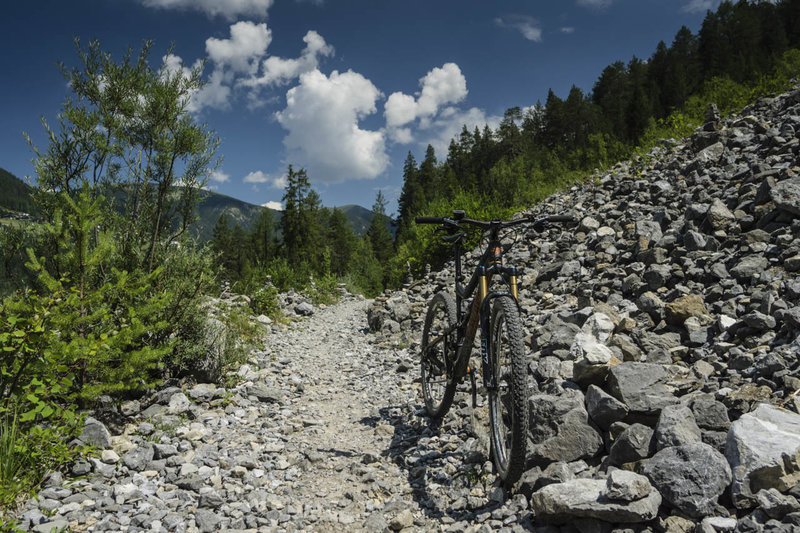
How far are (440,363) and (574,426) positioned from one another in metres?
1.97

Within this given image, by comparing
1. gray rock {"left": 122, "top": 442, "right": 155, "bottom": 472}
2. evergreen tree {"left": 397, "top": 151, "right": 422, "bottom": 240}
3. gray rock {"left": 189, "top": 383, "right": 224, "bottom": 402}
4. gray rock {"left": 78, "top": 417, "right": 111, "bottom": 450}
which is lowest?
gray rock {"left": 122, "top": 442, "right": 155, "bottom": 472}

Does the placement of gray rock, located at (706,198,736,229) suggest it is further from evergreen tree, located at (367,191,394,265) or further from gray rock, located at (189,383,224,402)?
evergreen tree, located at (367,191,394,265)

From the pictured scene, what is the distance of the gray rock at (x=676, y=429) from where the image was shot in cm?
283

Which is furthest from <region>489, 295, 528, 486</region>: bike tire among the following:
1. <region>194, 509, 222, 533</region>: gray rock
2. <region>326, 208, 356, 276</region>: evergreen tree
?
<region>326, 208, 356, 276</region>: evergreen tree

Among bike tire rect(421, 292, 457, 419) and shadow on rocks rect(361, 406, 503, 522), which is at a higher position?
bike tire rect(421, 292, 457, 419)

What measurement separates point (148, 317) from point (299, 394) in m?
2.48

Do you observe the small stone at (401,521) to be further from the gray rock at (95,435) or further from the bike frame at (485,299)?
the gray rock at (95,435)

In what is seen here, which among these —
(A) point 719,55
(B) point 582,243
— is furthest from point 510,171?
(A) point 719,55

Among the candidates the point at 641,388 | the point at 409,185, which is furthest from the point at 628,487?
the point at 409,185

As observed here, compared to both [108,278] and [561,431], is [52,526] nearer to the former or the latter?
[108,278]

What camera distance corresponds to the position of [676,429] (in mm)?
2869

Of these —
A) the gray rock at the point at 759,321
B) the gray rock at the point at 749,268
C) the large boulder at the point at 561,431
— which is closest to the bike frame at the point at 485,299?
the large boulder at the point at 561,431

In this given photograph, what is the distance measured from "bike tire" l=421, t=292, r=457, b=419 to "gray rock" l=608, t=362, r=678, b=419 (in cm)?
161

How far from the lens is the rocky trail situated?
257cm
